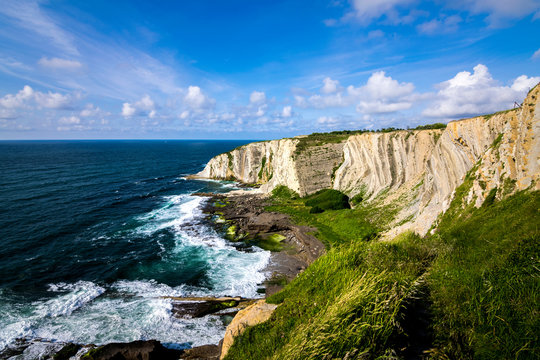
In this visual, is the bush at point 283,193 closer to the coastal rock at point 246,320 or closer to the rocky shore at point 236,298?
the rocky shore at point 236,298

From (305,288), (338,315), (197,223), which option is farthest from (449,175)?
(197,223)

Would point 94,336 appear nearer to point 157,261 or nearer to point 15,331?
point 15,331

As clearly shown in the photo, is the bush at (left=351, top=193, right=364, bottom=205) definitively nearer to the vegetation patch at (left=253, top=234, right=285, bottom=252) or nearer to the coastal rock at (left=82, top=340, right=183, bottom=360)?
the vegetation patch at (left=253, top=234, right=285, bottom=252)

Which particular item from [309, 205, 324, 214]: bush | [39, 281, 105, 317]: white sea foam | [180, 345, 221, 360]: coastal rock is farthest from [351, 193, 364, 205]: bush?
[39, 281, 105, 317]: white sea foam

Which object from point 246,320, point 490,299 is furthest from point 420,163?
point 246,320

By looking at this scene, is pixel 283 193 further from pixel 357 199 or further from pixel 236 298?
pixel 236 298

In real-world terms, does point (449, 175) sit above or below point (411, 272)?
above
